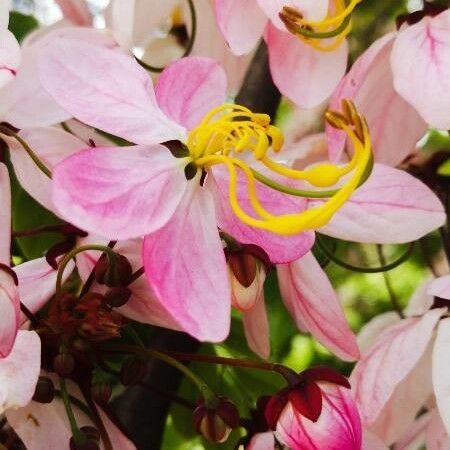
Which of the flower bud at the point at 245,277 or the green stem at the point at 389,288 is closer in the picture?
the flower bud at the point at 245,277

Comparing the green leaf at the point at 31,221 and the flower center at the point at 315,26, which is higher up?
the flower center at the point at 315,26

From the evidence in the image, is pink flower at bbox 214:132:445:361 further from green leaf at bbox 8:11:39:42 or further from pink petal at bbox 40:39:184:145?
green leaf at bbox 8:11:39:42

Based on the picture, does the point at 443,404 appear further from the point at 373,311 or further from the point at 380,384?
the point at 373,311

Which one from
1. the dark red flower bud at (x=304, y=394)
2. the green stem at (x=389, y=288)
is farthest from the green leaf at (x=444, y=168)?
the dark red flower bud at (x=304, y=394)

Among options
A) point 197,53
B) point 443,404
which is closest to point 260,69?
point 197,53

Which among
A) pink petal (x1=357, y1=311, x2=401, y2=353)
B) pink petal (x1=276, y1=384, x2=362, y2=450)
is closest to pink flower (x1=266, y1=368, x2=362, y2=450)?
pink petal (x1=276, y1=384, x2=362, y2=450)

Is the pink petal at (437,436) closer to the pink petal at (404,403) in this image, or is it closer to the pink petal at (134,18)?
the pink petal at (404,403)
